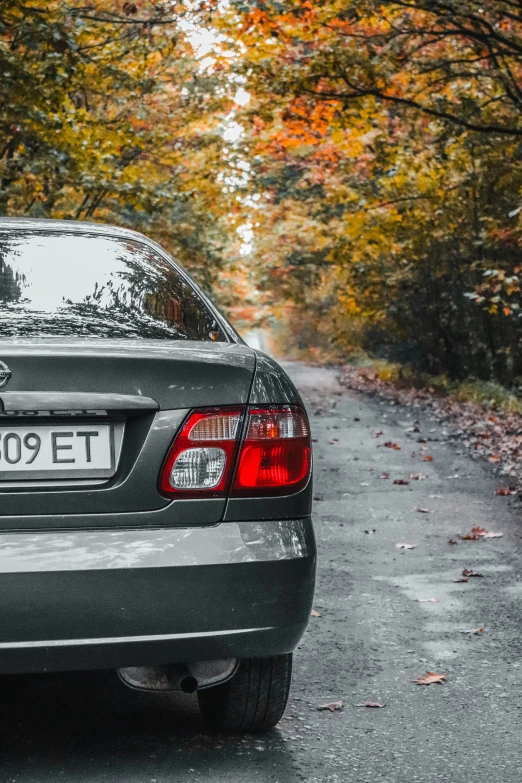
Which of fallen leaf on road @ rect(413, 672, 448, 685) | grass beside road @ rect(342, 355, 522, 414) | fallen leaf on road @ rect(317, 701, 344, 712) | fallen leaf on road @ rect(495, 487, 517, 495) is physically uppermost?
fallen leaf on road @ rect(317, 701, 344, 712)

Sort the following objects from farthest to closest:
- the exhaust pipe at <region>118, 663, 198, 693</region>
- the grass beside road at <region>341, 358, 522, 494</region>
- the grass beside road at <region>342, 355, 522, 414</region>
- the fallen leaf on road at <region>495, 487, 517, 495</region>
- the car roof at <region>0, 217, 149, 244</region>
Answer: the grass beside road at <region>342, 355, 522, 414</region> → the grass beside road at <region>341, 358, 522, 494</region> → the fallen leaf on road at <region>495, 487, 517, 495</region> → the car roof at <region>0, 217, 149, 244</region> → the exhaust pipe at <region>118, 663, 198, 693</region>

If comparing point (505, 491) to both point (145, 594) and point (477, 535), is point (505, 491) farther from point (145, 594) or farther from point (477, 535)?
point (145, 594)

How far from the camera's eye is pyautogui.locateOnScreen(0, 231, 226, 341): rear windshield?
314cm

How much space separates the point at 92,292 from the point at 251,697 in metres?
1.45

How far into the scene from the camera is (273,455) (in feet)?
9.46

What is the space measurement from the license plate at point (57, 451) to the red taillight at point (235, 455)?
0.18 metres

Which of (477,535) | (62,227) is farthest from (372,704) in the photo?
(477,535)

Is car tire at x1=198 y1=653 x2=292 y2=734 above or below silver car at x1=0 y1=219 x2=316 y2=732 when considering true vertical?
below

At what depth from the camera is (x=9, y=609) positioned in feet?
8.44

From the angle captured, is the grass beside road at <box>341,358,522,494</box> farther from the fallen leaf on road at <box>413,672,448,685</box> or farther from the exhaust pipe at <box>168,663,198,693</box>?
the exhaust pipe at <box>168,663,198,693</box>

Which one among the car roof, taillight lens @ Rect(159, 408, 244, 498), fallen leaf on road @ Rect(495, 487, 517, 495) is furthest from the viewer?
fallen leaf on road @ Rect(495, 487, 517, 495)

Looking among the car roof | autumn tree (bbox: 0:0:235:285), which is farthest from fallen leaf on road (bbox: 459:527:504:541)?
autumn tree (bbox: 0:0:235:285)

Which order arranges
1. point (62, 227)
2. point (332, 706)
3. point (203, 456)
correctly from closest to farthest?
point (203, 456) → point (332, 706) → point (62, 227)

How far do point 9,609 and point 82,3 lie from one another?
550 inches
